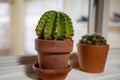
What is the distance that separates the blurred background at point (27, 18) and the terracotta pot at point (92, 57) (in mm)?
291

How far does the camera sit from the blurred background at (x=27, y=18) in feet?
4.65

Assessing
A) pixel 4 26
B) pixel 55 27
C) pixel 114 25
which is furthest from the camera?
pixel 114 25

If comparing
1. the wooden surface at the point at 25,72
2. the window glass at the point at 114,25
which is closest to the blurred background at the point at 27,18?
the window glass at the point at 114,25

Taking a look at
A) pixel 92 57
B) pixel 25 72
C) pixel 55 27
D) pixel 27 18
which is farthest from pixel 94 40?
pixel 27 18

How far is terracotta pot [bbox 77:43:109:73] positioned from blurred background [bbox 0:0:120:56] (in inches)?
11.5

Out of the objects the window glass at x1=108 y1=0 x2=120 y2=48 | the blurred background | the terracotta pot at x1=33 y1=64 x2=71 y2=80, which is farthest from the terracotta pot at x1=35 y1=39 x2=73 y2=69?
the window glass at x1=108 y1=0 x2=120 y2=48

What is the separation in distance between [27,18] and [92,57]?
0.72 meters

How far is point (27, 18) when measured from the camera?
60.7 inches

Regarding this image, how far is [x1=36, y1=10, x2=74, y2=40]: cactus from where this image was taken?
0.87m

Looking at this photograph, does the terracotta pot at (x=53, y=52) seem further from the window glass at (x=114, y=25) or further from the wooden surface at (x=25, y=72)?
the window glass at (x=114, y=25)

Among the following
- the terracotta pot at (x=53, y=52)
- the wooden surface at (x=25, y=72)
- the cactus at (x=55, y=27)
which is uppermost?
the cactus at (x=55, y=27)

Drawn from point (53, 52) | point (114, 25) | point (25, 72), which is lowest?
point (25, 72)

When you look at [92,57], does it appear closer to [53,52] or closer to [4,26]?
[53,52]

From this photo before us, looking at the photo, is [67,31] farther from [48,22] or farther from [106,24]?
[106,24]
